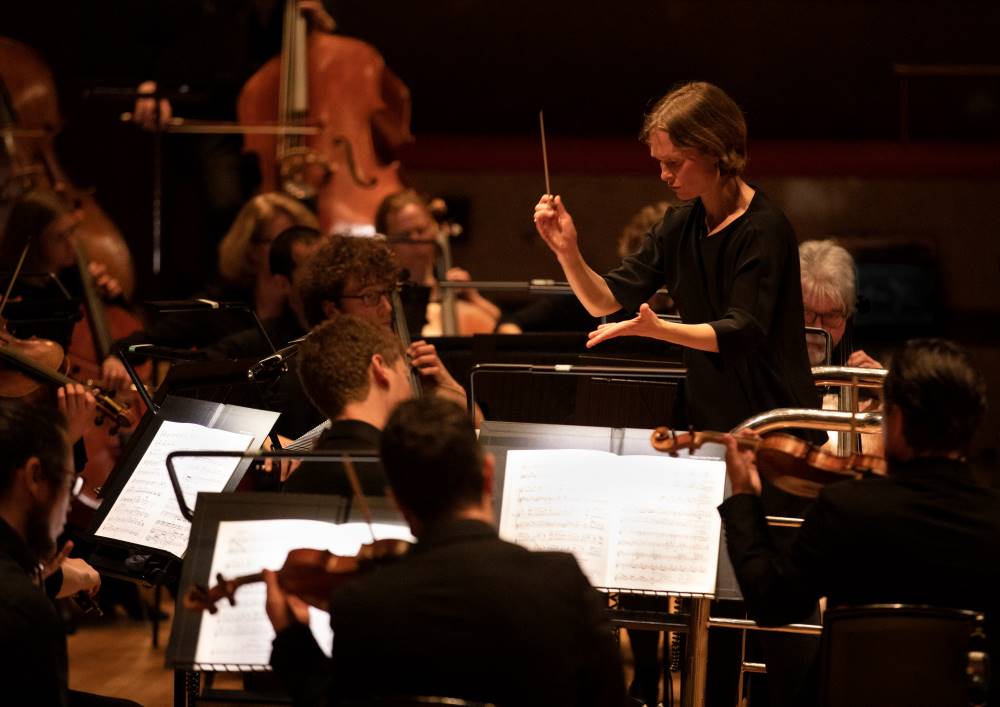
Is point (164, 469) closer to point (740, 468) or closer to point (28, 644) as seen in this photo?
point (28, 644)

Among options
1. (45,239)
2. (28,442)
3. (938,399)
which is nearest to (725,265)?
(938,399)

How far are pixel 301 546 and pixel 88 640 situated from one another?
2705mm

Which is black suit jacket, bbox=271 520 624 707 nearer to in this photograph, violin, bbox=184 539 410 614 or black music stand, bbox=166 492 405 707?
violin, bbox=184 539 410 614

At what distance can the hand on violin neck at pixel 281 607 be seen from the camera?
207 cm

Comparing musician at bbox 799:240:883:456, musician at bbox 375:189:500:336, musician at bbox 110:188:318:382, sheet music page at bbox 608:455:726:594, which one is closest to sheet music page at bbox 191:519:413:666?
sheet music page at bbox 608:455:726:594

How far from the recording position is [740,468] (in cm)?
228

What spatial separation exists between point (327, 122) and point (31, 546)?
12.2ft

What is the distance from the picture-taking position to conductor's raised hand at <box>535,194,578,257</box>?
299 centimetres

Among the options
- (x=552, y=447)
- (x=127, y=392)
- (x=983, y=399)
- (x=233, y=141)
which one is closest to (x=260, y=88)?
(x=233, y=141)

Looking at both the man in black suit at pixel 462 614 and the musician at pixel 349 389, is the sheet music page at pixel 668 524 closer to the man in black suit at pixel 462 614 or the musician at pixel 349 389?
the musician at pixel 349 389

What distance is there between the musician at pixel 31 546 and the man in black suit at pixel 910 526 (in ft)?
3.63

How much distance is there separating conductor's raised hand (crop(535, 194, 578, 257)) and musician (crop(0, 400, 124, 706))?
1.21 m

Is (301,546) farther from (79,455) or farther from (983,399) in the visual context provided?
(79,455)

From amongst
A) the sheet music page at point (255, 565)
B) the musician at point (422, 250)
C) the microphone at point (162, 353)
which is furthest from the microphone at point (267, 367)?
the musician at point (422, 250)
